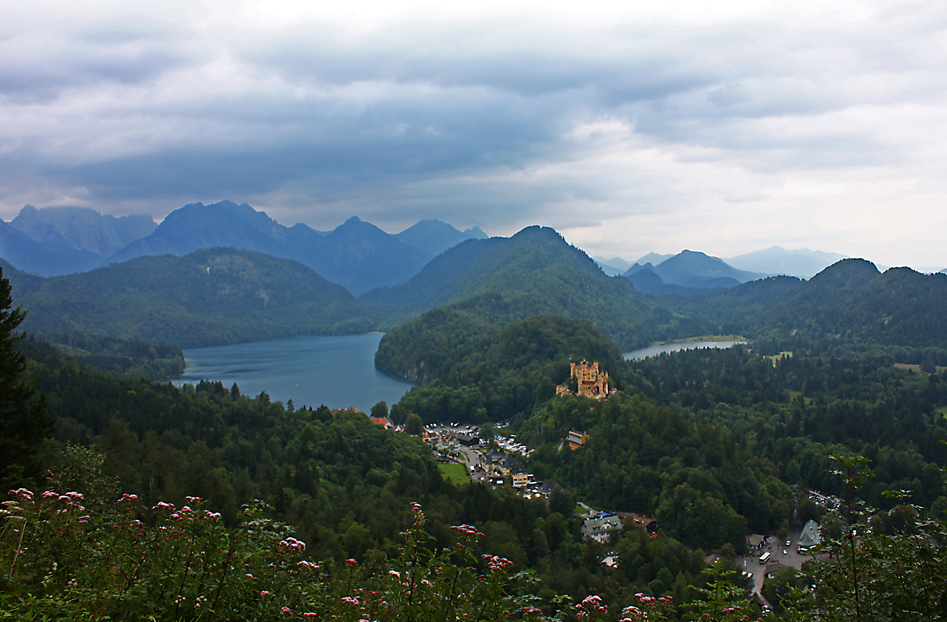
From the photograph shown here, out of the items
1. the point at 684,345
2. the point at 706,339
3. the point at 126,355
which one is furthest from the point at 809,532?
the point at 126,355

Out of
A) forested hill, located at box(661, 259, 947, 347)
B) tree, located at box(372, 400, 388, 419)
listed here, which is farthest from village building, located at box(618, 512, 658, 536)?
forested hill, located at box(661, 259, 947, 347)

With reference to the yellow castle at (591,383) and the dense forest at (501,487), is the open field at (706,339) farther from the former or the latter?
the yellow castle at (591,383)

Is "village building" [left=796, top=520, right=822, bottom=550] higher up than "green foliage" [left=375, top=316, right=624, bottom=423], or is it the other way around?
"green foliage" [left=375, top=316, right=624, bottom=423]

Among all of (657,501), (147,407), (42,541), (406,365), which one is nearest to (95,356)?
(406,365)

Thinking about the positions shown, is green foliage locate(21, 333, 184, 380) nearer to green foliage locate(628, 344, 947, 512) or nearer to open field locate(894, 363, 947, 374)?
green foliage locate(628, 344, 947, 512)

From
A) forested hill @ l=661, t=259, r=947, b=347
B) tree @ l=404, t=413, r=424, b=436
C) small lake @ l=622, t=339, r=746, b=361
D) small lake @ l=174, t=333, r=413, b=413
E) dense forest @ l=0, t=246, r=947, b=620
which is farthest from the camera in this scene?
Result: small lake @ l=622, t=339, r=746, b=361

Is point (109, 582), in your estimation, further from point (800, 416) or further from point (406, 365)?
point (406, 365)

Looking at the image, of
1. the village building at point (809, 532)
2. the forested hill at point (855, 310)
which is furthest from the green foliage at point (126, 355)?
the forested hill at point (855, 310)

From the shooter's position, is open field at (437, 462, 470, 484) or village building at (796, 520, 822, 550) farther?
open field at (437, 462, 470, 484)
